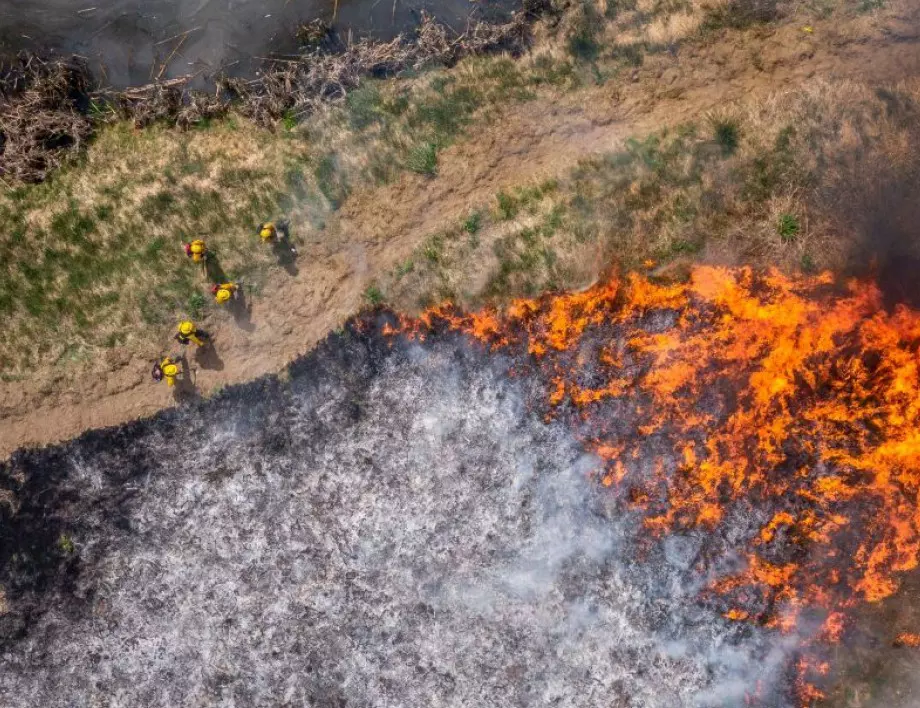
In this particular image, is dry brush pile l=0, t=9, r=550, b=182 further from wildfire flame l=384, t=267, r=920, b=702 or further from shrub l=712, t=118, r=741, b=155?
wildfire flame l=384, t=267, r=920, b=702

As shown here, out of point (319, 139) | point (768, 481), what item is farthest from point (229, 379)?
point (768, 481)

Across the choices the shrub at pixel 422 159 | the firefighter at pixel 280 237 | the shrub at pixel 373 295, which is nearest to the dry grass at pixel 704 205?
the shrub at pixel 373 295

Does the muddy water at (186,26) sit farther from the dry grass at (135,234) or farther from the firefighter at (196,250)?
the firefighter at (196,250)

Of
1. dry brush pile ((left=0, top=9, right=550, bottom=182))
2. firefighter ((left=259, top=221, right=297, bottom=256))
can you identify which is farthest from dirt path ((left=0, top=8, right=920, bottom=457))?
dry brush pile ((left=0, top=9, right=550, bottom=182))

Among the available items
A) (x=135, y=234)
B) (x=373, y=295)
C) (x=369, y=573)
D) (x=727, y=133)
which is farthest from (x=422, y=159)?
(x=369, y=573)

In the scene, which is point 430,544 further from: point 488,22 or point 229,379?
point 488,22

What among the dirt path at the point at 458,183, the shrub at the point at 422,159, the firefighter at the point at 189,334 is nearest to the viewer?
the firefighter at the point at 189,334

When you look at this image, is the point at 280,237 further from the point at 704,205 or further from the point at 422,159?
the point at 704,205
